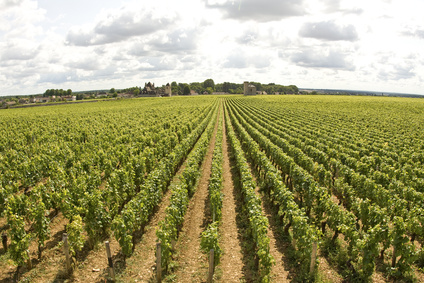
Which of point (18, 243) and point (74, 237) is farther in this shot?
point (74, 237)

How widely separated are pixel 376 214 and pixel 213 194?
6.31 m

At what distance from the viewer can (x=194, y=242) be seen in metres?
10.5

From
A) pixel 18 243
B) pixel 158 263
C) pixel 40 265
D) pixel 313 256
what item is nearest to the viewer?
pixel 158 263

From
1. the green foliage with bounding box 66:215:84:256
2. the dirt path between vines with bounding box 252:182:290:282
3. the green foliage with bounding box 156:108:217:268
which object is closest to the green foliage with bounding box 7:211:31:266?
the green foliage with bounding box 66:215:84:256

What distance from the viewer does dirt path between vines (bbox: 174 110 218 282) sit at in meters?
8.74

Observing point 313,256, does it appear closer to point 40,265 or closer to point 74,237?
point 74,237

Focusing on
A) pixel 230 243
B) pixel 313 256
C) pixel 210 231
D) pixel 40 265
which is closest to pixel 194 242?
pixel 230 243

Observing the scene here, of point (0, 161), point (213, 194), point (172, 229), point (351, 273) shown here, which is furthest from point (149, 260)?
point (0, 161)

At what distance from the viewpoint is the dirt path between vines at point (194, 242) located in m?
8.74

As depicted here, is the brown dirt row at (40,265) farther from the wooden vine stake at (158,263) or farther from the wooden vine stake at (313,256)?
the wooden vine stake at (313,256)

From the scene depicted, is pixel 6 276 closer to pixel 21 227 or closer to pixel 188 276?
pixel 21 227

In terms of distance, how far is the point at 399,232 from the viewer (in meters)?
8.50

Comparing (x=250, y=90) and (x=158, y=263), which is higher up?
(x=250, y=90)

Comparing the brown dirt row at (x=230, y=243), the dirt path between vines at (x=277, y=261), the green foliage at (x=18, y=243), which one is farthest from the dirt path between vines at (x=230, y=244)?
the green foliage at (x=18, y=243)
